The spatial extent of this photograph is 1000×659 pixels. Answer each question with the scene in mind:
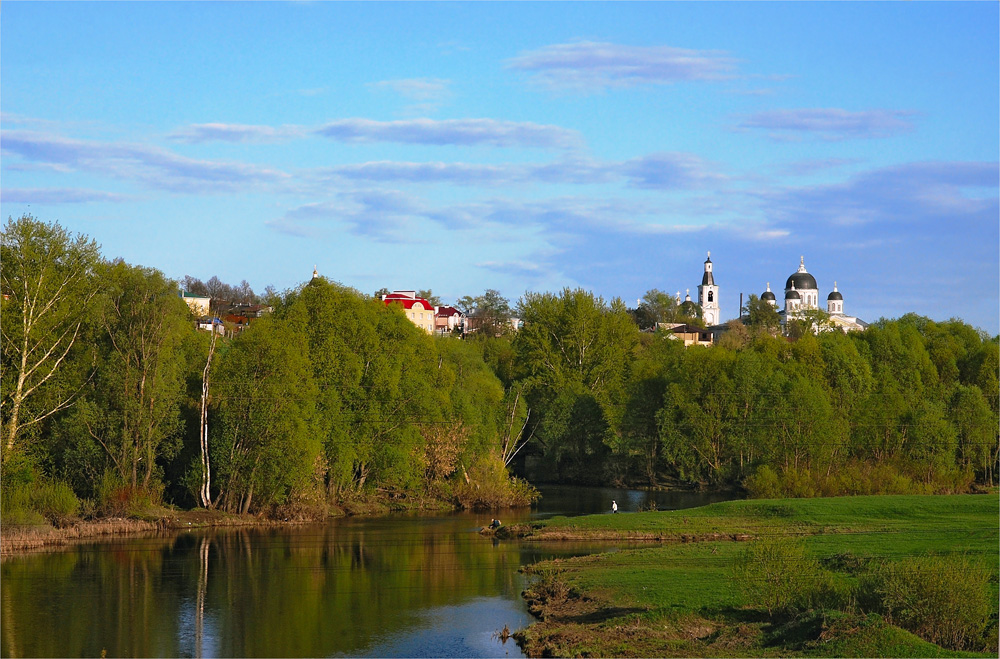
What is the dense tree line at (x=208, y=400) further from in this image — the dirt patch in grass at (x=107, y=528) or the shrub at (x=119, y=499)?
the dirt patch in grass at (x=107, y=528)

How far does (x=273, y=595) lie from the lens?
38656mm

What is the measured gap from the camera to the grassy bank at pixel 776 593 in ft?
87.2

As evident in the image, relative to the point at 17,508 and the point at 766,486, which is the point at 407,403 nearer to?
the point at 766,486

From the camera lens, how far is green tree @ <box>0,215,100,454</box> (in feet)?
182

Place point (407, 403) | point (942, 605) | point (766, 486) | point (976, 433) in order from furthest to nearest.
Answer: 1. point (976, 433)
2. point (407, 403)
3. point (766, 486)
4. point (942, 605)

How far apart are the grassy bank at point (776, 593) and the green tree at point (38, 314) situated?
29950 mm

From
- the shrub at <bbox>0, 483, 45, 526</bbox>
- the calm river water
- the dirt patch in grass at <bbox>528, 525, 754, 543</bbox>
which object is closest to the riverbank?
the shrub at <bbox>0, 483, 45, 526</bbox>

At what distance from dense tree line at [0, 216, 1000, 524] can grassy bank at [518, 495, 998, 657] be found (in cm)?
2256

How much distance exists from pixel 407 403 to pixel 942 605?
4661 centimetres

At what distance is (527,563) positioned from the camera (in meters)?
45.2

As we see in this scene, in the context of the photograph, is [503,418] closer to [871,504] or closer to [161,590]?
[871,504]

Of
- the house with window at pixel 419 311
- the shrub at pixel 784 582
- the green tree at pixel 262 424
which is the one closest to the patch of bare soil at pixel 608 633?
the shrub at pixel 784 582

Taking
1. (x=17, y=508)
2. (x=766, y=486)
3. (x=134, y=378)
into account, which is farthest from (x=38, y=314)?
(x=766, y=486)

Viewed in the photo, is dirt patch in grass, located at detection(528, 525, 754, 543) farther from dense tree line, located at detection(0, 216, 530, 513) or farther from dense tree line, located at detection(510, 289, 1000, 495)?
dense tree line, located at detection(510, 289, 1000, 495)
